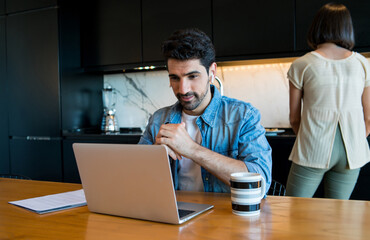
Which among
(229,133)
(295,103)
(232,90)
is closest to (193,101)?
(229,133)

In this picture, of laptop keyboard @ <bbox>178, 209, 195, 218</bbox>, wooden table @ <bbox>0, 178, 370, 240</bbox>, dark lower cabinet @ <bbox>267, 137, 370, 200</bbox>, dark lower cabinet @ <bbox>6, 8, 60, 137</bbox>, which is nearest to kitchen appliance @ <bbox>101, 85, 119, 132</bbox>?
dark lower cabinet @ <bbox>6, 8, 60, 137</bbox>

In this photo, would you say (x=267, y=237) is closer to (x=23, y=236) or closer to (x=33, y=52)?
(x=23, y=236)

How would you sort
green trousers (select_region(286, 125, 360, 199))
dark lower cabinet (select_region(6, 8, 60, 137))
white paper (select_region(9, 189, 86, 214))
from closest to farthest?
1. white paper (select_region(9, 189, 86, 214))
2. green trousers (select_region(286, 125, 360, 199))
3. dark lower cabinet (select_region(6, 8, 60, 137))

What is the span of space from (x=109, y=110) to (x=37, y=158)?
2.55 feet

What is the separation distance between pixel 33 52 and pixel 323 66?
8.47 feet

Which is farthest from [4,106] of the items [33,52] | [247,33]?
[247,33]

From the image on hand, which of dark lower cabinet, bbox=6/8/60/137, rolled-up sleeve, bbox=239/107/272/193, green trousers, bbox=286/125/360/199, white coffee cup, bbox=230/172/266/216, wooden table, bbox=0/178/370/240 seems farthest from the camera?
dark lower cabinet, bbox=6/8/60/137

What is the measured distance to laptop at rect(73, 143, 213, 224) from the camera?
35.0 inches

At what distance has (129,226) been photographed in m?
0.92

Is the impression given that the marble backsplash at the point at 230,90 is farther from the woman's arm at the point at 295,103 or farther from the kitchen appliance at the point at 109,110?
the woman's arm at the point at 295,103

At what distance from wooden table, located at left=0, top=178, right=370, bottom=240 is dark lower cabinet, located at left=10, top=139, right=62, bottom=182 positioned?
2.23m

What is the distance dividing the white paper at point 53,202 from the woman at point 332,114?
1.03 meters

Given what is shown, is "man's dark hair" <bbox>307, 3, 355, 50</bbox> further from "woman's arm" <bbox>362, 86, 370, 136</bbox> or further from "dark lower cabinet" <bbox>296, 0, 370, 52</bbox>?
"dark lower cabinet" <bbox>296, 0, 370, 52</bbox>

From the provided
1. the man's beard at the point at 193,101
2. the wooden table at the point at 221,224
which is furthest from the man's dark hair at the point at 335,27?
the wooden table at the point at 221,224
